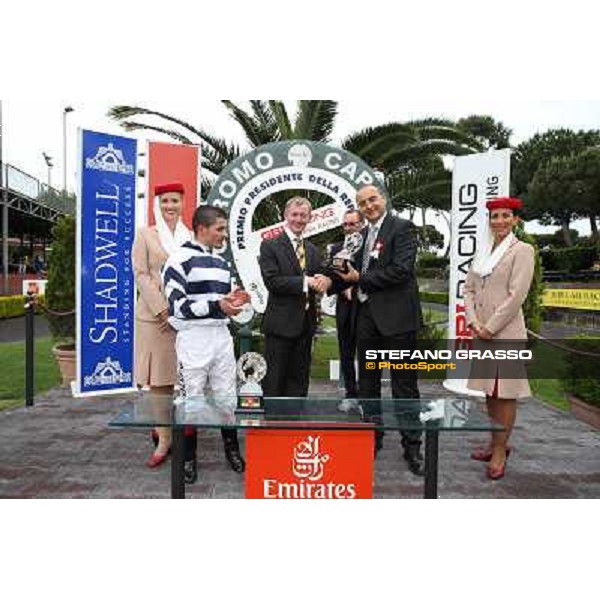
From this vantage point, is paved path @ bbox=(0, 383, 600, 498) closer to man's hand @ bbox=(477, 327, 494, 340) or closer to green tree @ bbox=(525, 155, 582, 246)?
man's hand @ bbox=(477, 327, 494, 340)

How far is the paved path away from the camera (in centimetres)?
325

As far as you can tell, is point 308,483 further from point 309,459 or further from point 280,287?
point 280,287

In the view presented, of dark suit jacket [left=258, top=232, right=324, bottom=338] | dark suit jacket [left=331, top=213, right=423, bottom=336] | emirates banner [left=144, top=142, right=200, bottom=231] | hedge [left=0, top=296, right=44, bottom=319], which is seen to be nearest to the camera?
dark suit jacket [left=331, top=213, right=423, bottom=336]

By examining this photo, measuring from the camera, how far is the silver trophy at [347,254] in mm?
3361

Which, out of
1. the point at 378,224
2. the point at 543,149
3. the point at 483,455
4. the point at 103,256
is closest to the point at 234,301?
the point at 378,224

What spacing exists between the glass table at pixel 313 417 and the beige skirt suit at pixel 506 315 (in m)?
0.25

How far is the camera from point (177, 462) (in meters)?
2.80

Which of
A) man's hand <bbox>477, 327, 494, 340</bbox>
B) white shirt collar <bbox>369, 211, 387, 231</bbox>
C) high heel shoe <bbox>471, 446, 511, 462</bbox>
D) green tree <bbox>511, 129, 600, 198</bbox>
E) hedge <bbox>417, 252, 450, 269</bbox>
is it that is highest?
green tree <bbox>511, 129, 600, 198</bbox>

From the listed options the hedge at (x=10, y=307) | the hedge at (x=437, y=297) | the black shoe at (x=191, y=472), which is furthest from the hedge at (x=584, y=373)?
the hedge at (x=10, y=307)

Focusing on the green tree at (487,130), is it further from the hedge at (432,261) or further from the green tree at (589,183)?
the hedge at (432,261)

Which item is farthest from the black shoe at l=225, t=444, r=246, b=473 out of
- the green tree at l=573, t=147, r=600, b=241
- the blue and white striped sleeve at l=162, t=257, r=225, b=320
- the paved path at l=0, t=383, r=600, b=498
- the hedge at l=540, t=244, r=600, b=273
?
the green tree at l=573, t=147, r=600, b=241

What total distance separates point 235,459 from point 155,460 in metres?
0.44

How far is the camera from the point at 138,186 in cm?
446

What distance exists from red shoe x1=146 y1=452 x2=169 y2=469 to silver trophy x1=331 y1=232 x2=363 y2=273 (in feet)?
4.61
